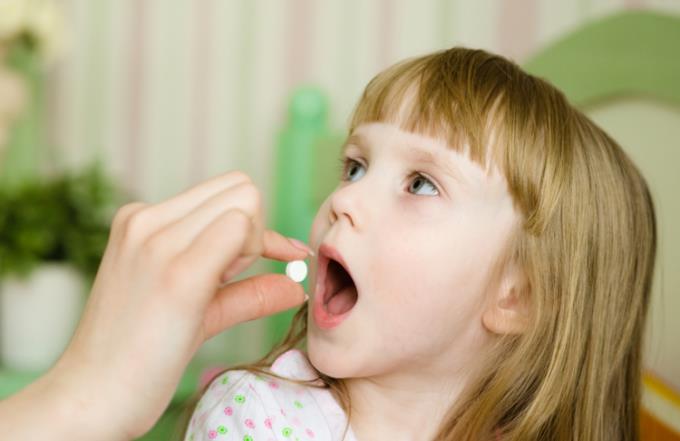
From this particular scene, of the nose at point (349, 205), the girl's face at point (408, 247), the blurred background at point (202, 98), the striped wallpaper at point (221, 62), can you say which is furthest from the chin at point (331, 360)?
the striped wallpaper at point (221, 62)

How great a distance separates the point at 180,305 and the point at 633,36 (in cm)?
128

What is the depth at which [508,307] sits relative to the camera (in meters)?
1.00

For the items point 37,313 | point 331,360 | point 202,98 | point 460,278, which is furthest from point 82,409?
point 202,98

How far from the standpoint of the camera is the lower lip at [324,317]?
896 mm

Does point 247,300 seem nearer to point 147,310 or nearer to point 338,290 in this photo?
point 147,310

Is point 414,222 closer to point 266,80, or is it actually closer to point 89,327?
point 89,327

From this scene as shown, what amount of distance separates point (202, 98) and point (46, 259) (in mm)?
531

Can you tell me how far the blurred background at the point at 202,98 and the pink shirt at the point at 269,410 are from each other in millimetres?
752

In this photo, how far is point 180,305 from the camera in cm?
56

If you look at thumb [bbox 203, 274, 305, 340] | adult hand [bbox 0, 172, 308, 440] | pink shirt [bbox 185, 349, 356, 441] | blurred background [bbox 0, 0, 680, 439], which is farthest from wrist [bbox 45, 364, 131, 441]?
blurred background [bbox 0, 0, 680, 439]

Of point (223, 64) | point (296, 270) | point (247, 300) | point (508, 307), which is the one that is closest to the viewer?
point (247, 300)

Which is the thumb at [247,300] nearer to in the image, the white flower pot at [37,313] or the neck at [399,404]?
the neck at [399,404]

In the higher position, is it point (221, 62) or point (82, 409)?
point (82, 409)

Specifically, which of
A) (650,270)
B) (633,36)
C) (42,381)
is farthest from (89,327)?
(633,36)
